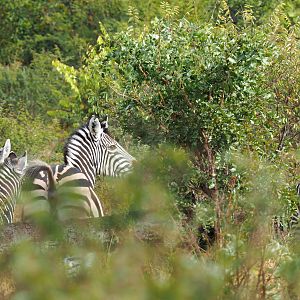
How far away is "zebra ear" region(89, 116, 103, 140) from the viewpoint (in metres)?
13.3

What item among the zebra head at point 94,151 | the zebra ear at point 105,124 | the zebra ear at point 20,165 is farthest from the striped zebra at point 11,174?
the zebra ear at point 105,124

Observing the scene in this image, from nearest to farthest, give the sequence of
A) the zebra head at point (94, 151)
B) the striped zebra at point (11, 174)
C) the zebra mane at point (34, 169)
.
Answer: the zebra mane at point (34, 169)
the striped zebra at point (11, 174)
the zebra head at point (94, 151)

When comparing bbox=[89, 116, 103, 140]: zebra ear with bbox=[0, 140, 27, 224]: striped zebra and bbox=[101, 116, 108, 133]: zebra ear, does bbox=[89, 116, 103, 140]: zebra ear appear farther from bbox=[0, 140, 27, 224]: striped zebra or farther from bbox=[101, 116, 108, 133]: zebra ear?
bbox=[0, 140, 27, 224]: striped zebra

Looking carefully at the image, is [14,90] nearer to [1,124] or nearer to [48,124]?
[48,124]

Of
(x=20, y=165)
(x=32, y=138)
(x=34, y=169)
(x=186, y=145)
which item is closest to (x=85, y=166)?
(x=20, y=165)

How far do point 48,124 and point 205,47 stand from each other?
37.6 feet

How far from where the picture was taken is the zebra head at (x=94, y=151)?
1327 centimetres

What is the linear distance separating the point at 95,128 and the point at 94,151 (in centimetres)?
34

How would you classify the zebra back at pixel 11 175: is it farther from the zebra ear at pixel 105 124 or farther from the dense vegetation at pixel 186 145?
the zebra ear at pixel 105 124

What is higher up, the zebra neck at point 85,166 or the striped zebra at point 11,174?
the zebra neck at point 85,166

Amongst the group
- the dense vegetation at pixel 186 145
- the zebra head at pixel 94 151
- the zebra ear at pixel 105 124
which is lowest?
the dense vegetation at pixel 186 145

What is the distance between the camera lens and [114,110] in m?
12.4

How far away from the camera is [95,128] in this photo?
13406mm

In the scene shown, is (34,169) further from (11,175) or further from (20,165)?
(11,175)
